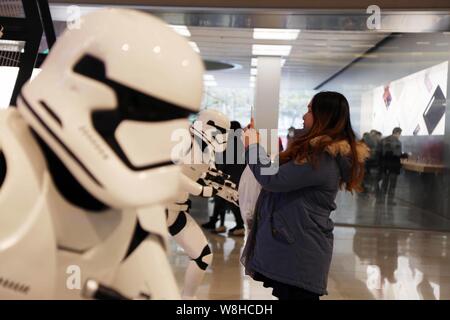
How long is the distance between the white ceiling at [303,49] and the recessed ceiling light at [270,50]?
0.09 metres

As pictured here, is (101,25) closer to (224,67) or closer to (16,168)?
(16,168)

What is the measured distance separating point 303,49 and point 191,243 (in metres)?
4.85

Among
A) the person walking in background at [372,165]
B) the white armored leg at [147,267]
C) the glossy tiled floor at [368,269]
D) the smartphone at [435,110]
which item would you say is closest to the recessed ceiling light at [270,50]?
the person walking in background at [372,165]

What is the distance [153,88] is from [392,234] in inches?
257

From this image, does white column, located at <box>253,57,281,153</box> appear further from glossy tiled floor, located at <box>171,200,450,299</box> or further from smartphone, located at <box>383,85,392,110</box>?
glossy tiled floor, located at <box>171,200,450,299</box>

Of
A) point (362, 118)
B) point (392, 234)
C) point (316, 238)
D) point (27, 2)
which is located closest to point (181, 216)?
point (316, 238)

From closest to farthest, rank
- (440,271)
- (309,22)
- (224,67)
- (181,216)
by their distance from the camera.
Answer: (181,216) < (309,22) < (440,271) < (224,67)

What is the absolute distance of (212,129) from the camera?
10.0 feet

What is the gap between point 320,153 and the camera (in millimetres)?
1914

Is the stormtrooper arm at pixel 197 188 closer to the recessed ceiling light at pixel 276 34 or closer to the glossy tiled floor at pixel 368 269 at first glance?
the glossy tiled floor at pixel 368 269

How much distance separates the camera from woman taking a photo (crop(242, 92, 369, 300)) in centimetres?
191

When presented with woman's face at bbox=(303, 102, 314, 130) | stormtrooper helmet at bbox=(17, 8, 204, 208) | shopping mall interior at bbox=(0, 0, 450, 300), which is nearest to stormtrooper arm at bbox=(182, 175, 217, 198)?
woman's face at bbox=(303, 102, 314, 130)

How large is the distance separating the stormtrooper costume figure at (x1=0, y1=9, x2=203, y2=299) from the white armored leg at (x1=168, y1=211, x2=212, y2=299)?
6.88 feet

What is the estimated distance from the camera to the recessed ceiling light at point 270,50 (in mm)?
6984
